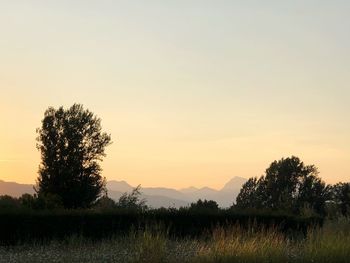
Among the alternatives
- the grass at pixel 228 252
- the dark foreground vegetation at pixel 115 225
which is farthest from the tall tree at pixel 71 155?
the grass at pixel 228 252

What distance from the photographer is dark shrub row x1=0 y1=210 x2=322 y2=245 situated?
61.3ft

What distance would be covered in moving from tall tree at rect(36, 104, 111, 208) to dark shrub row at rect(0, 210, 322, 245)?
13115 millimetres

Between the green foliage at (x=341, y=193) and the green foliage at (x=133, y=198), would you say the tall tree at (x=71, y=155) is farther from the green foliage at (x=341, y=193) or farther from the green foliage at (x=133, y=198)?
the green foliage at (x=341, y=193)

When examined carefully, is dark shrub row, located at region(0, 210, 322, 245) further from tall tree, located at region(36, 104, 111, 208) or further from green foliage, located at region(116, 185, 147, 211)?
tall tree, located at region(36, 104, 111, 208)

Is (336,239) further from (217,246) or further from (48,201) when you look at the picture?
(48,201)

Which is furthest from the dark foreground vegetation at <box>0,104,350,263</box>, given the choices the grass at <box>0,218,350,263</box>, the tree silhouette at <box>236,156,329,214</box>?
the tree silhouette at <box>236,156,329,214</box>

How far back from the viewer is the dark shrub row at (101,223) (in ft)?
61.3

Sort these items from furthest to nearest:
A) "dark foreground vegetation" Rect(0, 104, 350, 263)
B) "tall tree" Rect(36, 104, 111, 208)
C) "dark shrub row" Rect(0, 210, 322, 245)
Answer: "tall tree" Rect(36, 104, 111, 208) < "dark shrub row" Rect(0, 210, 322, 245) < "dark foreground vegetation" Rect(0, 104, 350, 263)

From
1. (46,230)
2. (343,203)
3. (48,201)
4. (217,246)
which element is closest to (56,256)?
(217,246)

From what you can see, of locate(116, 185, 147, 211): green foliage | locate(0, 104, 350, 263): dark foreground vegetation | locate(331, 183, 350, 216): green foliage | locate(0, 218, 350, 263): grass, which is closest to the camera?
locate(0, 218, 350, 263): grass

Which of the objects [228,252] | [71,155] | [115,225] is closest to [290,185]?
[71,155]

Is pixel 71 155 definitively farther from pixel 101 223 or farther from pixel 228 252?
pixel 228 252

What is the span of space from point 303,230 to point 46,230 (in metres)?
12.0

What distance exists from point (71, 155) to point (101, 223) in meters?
16.9
